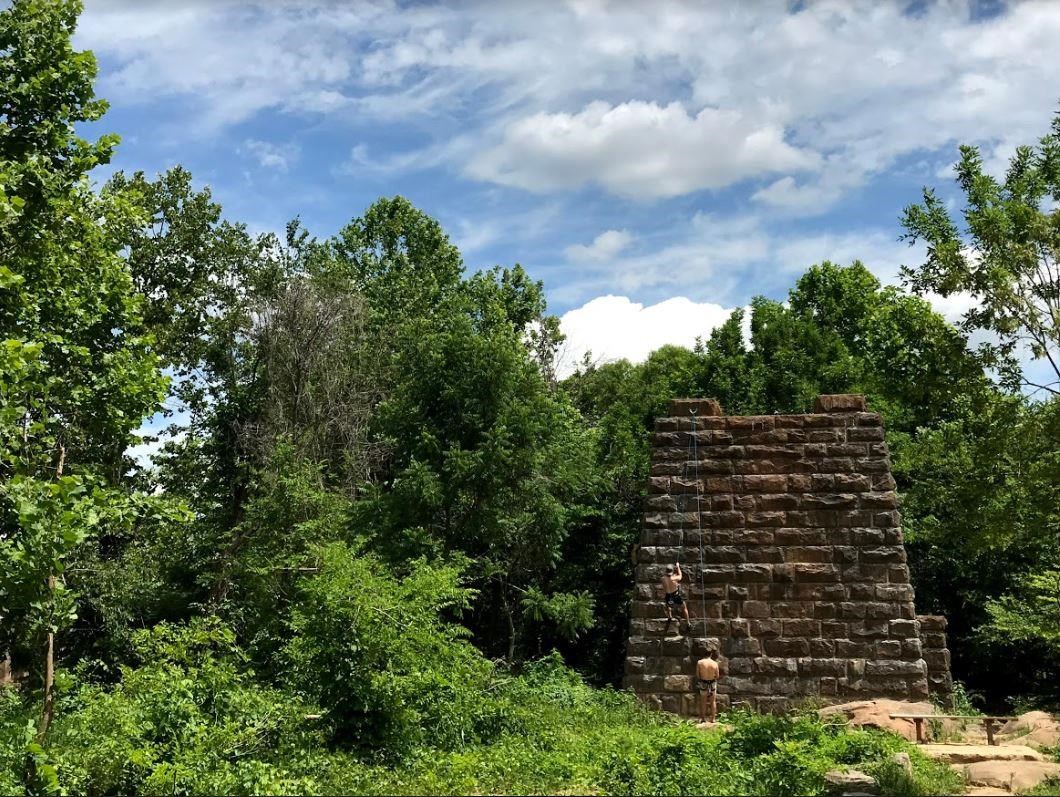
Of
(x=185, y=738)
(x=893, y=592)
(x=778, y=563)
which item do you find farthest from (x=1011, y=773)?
(x=185, y=738)

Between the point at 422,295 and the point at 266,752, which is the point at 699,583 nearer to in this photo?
the point at 266,752

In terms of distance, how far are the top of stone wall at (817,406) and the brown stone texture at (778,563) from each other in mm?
15

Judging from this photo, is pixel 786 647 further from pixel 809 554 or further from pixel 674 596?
pixel 674 596

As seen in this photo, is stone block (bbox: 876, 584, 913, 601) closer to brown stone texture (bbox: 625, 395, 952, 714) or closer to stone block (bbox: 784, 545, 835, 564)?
brown stone texture (bbox: 625, 395, 952, 714)

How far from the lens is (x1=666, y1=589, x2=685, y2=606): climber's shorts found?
9.66 metres

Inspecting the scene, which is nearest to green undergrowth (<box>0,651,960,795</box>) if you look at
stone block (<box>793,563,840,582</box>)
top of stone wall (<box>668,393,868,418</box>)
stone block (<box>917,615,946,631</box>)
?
stone block (<box>793,563,840,582</box>)

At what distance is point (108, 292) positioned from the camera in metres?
9.15

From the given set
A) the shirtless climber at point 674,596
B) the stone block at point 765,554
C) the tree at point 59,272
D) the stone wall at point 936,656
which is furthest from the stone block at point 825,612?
the tree at point 59,272

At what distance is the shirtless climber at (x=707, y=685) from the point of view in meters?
9.16

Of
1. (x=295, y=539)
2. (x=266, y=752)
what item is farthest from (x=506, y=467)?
(x=266, y=752)

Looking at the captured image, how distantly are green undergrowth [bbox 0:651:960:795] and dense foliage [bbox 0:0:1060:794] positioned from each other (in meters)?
0.03

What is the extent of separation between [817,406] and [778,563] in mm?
1786

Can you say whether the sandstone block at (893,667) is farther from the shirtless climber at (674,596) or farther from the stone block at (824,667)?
the shirtless climber at (674,596)

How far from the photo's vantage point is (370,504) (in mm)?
13125
